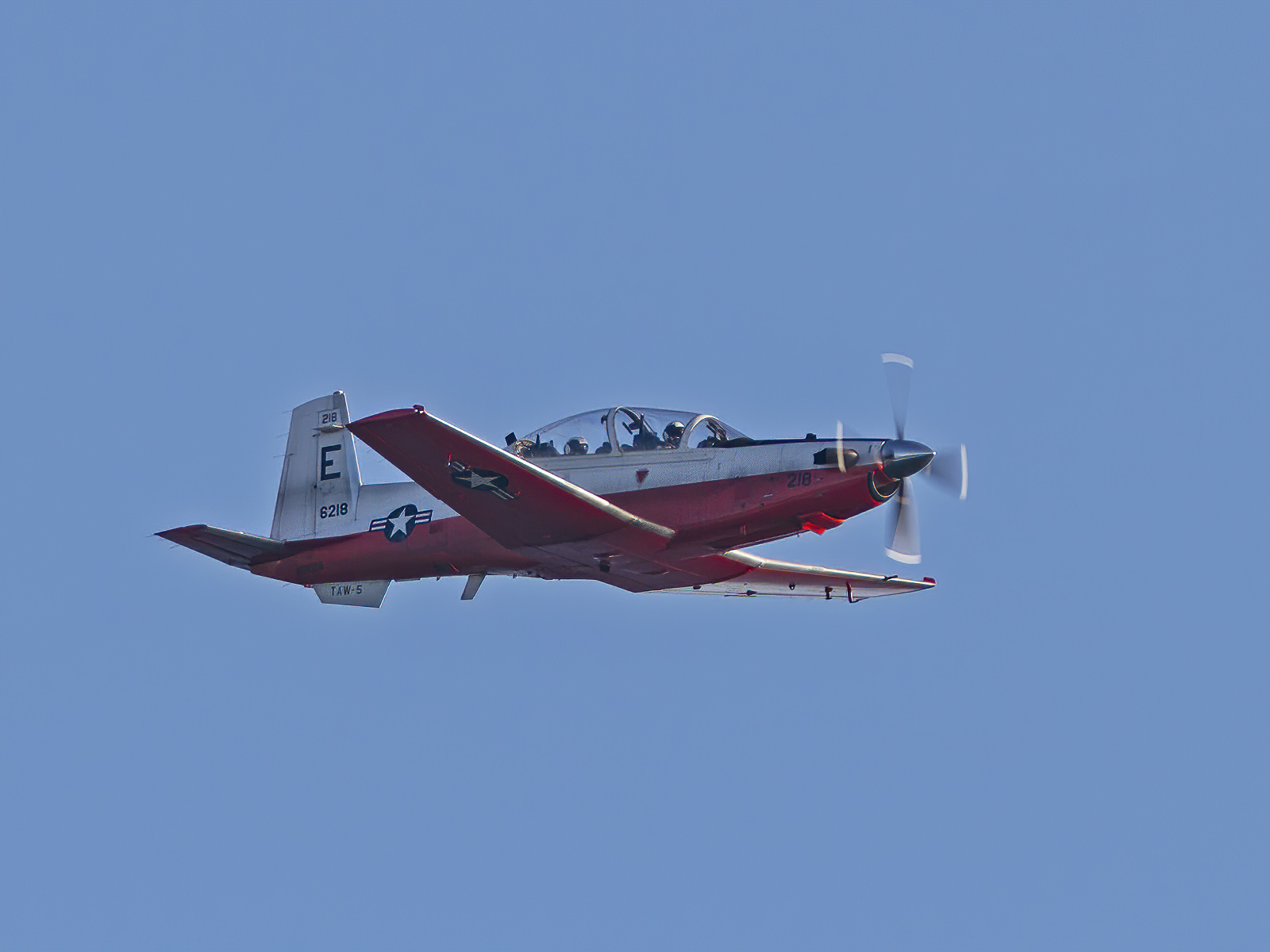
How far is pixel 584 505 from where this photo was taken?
875 inches

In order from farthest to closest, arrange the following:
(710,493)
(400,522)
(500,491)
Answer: (400,522), (710,493), (500,491)

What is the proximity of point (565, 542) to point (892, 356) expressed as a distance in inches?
219

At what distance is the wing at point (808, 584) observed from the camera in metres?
26.7

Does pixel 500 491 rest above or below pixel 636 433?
below

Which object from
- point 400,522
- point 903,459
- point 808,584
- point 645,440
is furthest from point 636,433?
point 808,584

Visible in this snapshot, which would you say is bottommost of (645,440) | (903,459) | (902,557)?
(902,557)

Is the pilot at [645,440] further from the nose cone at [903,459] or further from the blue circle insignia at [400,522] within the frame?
the blue circle insignia at [400,522]

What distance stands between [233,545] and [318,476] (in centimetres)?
194

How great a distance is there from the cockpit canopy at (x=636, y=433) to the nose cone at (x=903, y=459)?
2244 millimetres

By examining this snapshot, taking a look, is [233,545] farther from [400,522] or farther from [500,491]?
[500,491]

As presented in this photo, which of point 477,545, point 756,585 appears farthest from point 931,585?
point 477,545

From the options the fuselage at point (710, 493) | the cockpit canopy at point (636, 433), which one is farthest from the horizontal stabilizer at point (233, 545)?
the cockpit canopy at point (636, 433)

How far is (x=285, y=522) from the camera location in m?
26.9

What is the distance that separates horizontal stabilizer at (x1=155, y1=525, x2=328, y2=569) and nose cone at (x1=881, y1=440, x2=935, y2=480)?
9.92 meters
